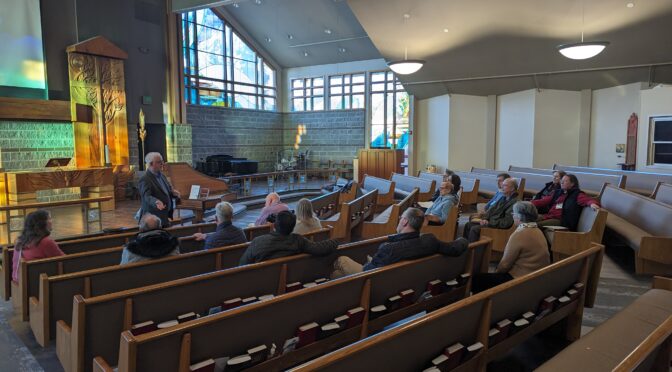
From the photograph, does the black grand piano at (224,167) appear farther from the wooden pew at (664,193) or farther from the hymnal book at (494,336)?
the hymnal book at (494,336)

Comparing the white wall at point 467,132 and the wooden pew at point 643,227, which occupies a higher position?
the white wall at point 467,132

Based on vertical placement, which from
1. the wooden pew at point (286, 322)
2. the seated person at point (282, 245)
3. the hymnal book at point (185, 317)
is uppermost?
the seated person at point (282, 245)

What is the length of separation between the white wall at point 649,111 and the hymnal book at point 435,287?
7.65 meters

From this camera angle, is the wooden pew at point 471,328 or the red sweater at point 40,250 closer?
the wooden pew at point 471,328

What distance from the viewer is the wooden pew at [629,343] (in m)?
1.62

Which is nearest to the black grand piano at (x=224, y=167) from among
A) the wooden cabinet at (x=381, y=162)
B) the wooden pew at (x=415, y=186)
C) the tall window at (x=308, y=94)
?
the wooden cabinet at (x=381, y=162)

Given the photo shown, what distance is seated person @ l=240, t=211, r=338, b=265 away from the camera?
291cm

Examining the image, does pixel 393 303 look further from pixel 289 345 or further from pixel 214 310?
pixel 214 310

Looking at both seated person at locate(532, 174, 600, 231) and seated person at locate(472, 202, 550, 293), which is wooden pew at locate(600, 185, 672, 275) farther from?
seated person at locate(472, 202, 550, 293)

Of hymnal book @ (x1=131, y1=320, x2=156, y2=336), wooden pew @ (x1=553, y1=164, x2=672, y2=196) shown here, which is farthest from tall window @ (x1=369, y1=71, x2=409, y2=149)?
hymnal book @ (x1=131, y1=320, x2=156, y2=336)

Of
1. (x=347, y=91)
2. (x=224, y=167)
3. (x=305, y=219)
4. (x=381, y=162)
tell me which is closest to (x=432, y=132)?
(x=381, y=162)

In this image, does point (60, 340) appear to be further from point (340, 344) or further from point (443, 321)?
point (443, 321)

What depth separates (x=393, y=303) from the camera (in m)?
2.62

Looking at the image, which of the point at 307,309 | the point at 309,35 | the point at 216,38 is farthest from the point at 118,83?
the point at 307,309
